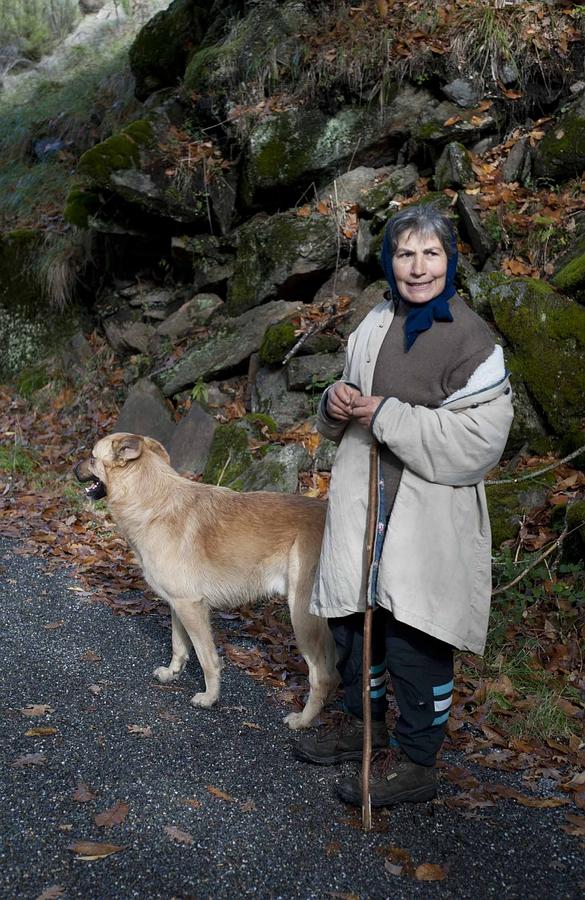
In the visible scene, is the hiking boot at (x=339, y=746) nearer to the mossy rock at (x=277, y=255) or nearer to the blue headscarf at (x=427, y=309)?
the blue headscarf at (x=427, y=309)

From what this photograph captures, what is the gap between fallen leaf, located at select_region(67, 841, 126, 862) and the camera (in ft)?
10.2

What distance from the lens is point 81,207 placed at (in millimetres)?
12062

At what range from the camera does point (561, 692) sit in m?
4.74

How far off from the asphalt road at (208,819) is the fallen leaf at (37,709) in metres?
0.03

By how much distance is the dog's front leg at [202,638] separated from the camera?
4.80 metres

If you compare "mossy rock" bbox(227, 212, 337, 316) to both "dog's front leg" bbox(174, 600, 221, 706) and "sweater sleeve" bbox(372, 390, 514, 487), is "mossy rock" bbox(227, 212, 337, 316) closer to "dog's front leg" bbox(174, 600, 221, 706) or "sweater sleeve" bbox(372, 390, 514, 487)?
"dog's front leg" bbox(174, 600, 221, 706)

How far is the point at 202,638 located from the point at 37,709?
1.04m

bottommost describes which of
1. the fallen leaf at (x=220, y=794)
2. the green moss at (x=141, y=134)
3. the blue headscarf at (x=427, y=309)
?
the fallen leaf at (x=220, y=794)

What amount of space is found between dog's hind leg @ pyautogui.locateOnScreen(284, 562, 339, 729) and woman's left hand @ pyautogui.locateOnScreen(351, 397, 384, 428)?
1.43 m

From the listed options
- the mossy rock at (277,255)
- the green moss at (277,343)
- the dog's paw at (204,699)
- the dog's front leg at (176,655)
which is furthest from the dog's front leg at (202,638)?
the mossy rock at (277,255)

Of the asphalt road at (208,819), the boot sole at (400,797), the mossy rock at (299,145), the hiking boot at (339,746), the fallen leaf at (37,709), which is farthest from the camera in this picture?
the mossy rock at (299,145)

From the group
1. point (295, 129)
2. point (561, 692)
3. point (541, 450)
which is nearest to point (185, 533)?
point (561, 692)

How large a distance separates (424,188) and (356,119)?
1571 mm

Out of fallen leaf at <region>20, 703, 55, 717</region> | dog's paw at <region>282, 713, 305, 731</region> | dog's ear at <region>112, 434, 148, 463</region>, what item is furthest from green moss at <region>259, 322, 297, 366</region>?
fallen leaf at <region>20, 703, 55, 717</region>
